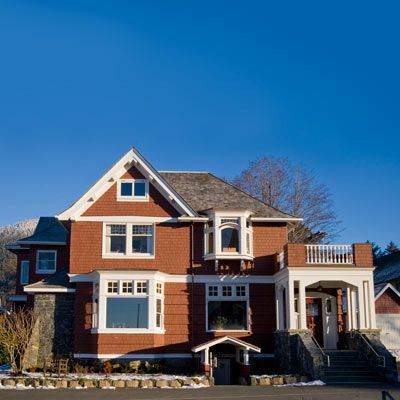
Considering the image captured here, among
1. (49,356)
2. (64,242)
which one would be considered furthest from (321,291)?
(64,242)

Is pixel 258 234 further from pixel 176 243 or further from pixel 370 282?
pixel 370 282

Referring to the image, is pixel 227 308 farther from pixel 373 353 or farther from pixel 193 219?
pixel 373 353

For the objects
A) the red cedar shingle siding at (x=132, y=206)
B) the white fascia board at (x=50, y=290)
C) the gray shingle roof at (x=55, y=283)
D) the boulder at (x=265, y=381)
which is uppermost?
the red cedar shingle siding at (x=132, y=206)

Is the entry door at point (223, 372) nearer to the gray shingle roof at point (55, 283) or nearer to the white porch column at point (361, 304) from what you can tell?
the white porch column at point (361, 304)

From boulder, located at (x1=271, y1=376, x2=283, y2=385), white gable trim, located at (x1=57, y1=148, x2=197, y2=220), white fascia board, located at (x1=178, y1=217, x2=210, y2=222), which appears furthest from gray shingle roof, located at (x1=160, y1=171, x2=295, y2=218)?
boulder, located at (x1=271, y1=376, x2=283, y2=385)

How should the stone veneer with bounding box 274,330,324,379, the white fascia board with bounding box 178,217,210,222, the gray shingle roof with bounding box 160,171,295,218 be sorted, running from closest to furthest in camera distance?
the stone veneer with bounding box 274,330,324,379 < the white fascia board with bounding box 178,217,210,222 < the gray shingle roof with bounding box 160,171,295,218

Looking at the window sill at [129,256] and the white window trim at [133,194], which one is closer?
the window sill at [129,256]

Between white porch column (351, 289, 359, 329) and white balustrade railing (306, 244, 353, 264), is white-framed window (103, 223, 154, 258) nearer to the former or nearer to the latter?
white balustrade railing (306, 244, 353, 264)

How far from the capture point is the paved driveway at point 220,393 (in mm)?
17656

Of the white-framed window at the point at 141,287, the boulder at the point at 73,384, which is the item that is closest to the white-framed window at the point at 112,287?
the white-framed window at the point at 141,287

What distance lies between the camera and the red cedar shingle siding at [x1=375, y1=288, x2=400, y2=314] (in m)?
35.5

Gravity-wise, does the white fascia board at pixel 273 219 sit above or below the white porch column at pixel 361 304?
above

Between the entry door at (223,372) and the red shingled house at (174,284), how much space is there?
0.14 feet

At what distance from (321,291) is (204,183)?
7.86 meters
